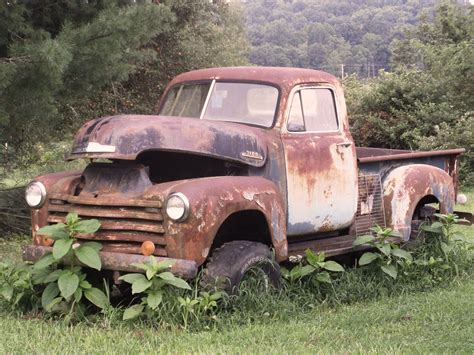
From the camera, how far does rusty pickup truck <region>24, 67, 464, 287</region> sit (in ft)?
16.5

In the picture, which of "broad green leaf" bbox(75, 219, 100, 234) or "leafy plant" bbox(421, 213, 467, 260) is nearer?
"broad green leaf" bbox(75, 219, 100, 234)

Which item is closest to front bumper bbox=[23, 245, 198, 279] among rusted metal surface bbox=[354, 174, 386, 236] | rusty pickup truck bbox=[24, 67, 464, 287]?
rusty pickup truck bbox=[24, 67, 464, 287]

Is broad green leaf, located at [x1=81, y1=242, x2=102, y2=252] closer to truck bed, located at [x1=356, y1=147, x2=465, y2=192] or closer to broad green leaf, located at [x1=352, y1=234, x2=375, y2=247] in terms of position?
broad green leaf, located at [x1=352, y1=234, x2=375, y2=247]

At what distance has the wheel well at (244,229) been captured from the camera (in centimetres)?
555

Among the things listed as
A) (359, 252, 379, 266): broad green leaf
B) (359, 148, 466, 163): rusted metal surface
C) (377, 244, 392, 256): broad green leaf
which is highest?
(359, 148, 466, 163): rusted metal surface

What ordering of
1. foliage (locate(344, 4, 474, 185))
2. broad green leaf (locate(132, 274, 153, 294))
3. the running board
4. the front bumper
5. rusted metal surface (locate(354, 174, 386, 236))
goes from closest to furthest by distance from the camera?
1. broad green leaf (locate(132, 274, 153, 294))
2. the front bumper
3. the running board
4. rusted metal surface (locate(354, 174, 386, 236))
5. foliage (locate(344, 4, 474, 185))

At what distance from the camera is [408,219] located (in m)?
6.97

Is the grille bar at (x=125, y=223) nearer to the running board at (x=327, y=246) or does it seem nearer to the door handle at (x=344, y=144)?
the running board at (x=327, y=246)

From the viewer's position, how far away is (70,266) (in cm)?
513

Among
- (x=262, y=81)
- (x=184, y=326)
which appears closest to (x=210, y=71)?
(x=262, y=81)

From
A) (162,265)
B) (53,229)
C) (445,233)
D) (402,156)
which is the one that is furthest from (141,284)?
(445,233)

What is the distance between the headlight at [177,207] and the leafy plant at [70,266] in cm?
54

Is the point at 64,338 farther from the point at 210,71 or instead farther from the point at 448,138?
the point at 448,138

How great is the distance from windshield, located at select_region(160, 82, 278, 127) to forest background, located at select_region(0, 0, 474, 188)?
4.99ft
